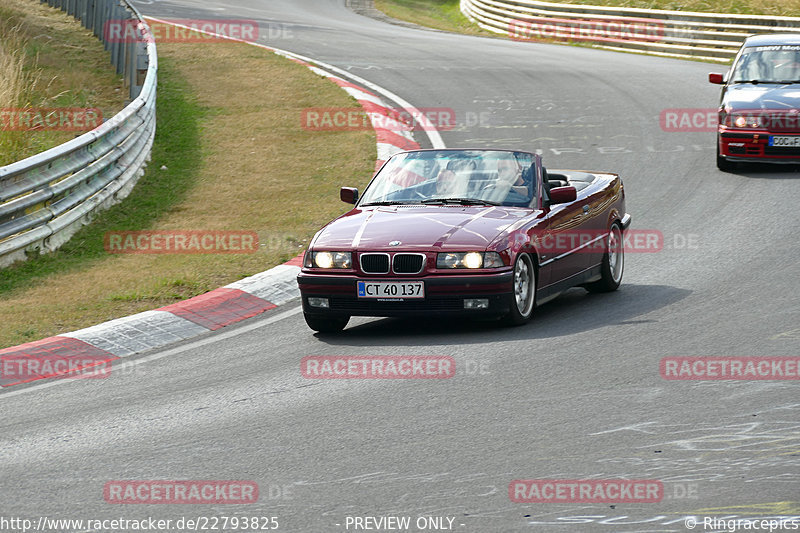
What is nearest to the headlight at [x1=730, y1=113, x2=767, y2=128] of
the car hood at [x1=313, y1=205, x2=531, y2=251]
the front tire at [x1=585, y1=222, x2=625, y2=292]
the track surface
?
the track surface

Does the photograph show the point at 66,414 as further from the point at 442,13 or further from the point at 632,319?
the point at 442,13

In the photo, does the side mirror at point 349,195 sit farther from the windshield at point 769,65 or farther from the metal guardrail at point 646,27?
the metal guardrail at point 646,27

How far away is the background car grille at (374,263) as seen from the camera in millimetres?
8992

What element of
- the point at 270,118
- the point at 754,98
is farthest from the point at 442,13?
the point at 754,98

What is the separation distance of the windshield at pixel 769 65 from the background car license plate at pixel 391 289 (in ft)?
31.6

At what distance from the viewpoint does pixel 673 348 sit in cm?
827

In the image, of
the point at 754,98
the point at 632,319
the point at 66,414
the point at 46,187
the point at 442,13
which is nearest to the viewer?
the point at 66,414

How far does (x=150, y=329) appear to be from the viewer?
9.62 metres

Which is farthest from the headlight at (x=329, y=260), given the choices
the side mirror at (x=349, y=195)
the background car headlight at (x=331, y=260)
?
the side mirror at (x=349, y=195)

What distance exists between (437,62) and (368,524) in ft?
71.5

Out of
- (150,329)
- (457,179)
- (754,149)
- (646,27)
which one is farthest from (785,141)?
(646,27)

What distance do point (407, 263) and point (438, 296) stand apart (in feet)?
1.12

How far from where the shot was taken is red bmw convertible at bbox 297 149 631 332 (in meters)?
8.92

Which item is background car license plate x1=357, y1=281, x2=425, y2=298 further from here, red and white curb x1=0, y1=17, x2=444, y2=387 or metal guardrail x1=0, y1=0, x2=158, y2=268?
metal guardrail x1=0, y1=0, x2=158, y2=268
